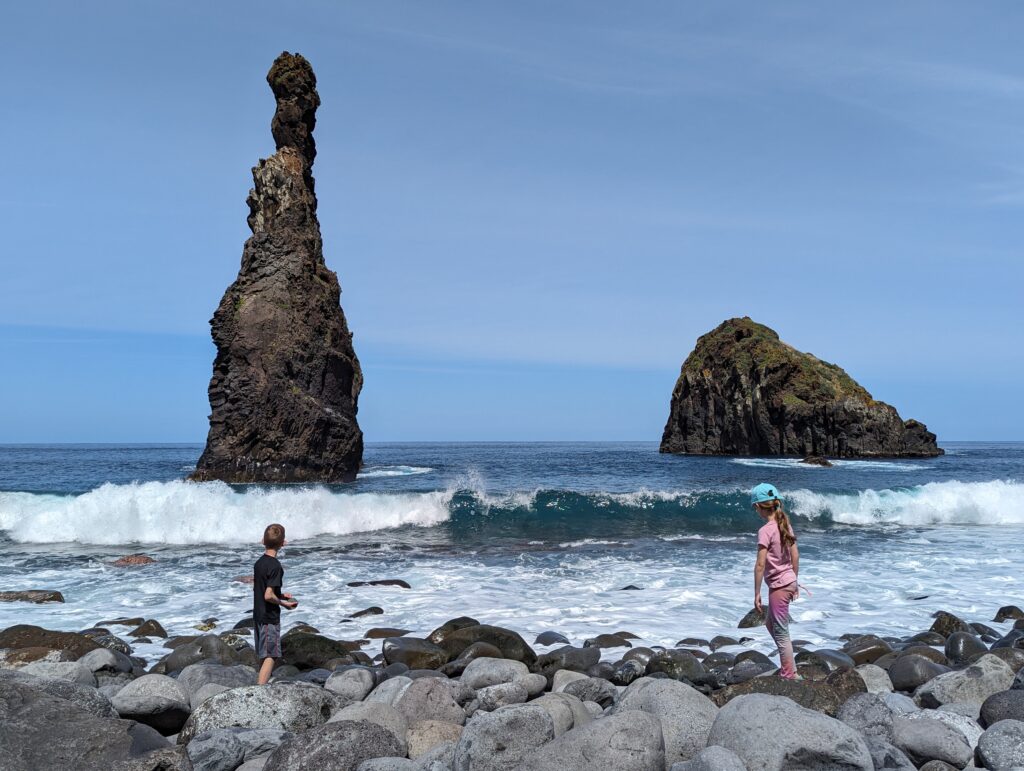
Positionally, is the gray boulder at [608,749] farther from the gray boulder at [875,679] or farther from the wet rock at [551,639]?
the wet rock at [551,639]

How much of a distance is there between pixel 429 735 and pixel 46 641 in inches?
211

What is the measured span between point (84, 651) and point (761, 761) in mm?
6913

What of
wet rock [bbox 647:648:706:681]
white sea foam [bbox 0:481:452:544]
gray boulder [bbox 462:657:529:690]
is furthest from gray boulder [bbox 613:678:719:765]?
white sea foam [bbox 0:481:452:544]

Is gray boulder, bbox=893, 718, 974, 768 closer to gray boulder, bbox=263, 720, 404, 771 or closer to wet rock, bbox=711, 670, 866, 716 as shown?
wet rock, bbox=711, 670, 866, 716

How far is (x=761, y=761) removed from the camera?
4363 mm

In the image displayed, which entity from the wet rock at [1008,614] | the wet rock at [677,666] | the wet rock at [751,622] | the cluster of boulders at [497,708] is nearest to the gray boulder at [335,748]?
the cluster of boulders at [497,708]

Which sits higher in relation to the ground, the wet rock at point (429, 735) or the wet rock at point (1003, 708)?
the wet rock at point (1003, 708)

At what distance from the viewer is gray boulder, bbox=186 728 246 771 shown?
16.2 feet

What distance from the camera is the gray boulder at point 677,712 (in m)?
4.90

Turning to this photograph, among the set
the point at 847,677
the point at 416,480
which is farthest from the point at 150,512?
the point at 416,480

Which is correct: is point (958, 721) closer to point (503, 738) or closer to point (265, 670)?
point (503, 738)

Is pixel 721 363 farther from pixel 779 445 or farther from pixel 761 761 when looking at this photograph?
pixel 761 761

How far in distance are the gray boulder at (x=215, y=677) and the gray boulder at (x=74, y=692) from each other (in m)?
0.92

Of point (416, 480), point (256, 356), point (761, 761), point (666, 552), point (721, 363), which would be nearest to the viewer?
point (761, 761)
